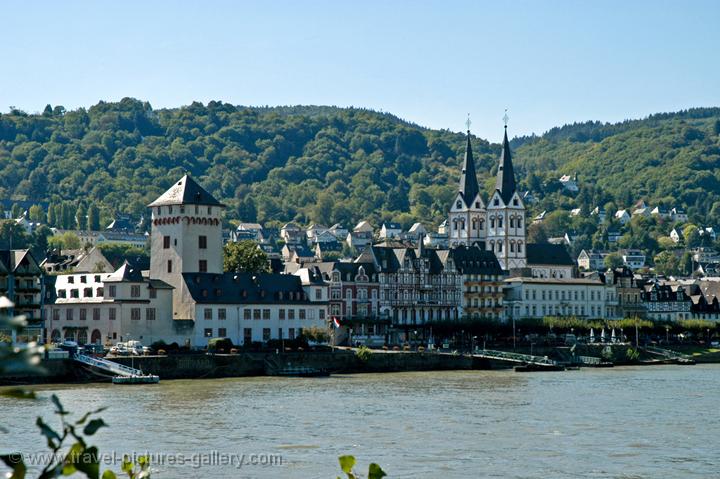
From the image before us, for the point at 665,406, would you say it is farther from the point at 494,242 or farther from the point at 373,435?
the point at 494,242

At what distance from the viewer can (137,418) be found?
60.7m

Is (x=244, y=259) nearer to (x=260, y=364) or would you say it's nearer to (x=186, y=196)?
(x=186, y=196)

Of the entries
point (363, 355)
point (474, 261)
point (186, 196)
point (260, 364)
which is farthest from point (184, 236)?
point (474, 261)

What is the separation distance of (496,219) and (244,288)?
7841cm

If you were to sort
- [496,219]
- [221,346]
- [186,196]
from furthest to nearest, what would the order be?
[496,219] → [186,196] → [221,346]

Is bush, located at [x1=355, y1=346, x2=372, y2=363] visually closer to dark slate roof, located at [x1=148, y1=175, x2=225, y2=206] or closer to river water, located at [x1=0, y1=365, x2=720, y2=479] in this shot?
river water, located at [x1=0, y1=365, x2=720, y2=479]

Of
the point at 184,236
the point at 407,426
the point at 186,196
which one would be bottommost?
the point at 407,426

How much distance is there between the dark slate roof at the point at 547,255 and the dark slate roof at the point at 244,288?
70324 millimetres

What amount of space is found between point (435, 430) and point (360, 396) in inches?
852

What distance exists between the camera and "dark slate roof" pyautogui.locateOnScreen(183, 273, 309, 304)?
112 meters

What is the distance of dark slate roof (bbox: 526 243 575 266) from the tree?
52.1 meters

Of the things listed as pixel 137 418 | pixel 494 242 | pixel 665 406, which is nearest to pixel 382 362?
pixel 665 406

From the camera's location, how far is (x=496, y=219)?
186625 millimetres

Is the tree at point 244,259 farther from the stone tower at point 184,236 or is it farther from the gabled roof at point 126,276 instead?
the gabled roof at point 126,276
